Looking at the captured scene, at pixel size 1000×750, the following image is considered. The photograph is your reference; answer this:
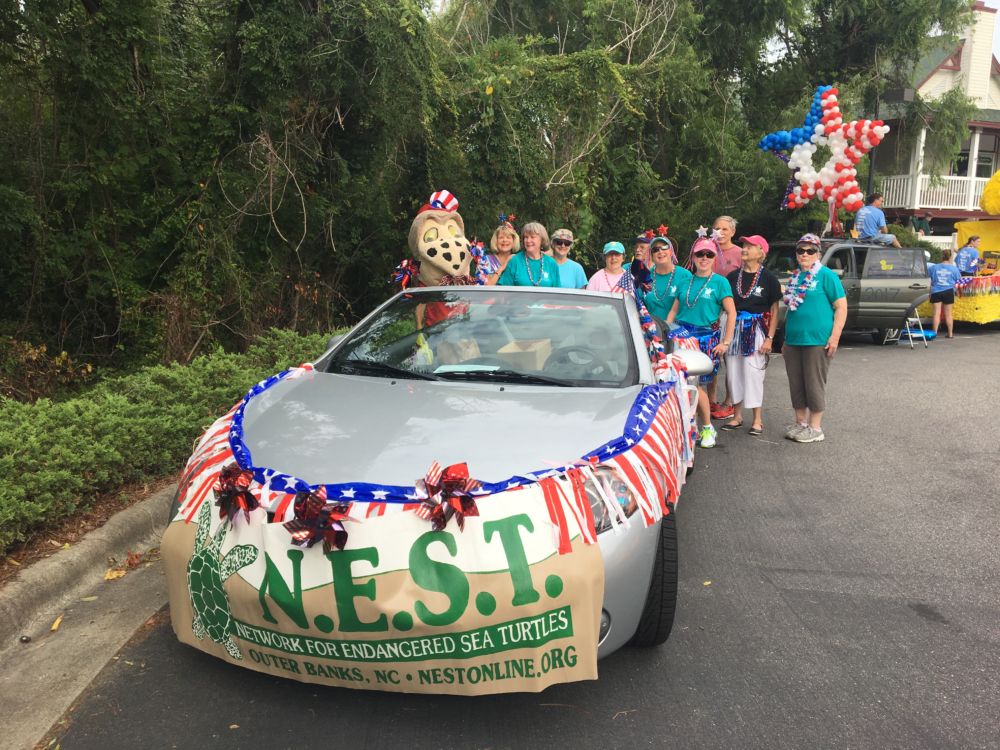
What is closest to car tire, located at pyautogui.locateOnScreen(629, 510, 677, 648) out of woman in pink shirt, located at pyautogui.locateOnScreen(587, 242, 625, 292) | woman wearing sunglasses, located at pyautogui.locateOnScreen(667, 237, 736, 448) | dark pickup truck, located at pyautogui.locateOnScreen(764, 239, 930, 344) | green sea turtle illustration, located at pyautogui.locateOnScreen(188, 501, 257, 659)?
green sea turtle illustration, located at pyautogui.locateOnScreen(188, 501, 257, 659)

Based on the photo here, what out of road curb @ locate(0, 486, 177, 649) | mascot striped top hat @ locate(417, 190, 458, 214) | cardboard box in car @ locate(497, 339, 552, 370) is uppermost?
mascot striped top hat @ locate(417, 190, 458, 214)

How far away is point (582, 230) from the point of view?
12.5 m

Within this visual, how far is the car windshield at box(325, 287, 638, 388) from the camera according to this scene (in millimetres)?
4098

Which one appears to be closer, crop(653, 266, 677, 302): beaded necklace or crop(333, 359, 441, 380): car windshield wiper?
crop(333, 359, 441, 380): car windshield wiper

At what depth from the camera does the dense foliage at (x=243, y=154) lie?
317 inches

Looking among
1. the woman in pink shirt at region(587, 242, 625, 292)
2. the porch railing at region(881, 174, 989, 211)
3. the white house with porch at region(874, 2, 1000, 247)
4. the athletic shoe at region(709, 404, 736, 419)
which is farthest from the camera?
the porch railing at region(881, 174, 989, 211)

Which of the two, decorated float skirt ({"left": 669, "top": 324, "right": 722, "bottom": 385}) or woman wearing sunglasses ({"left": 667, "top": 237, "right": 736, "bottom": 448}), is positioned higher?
woman wearing sunglasses ({"left": 667, "top": 237, "right": 736, "bottom": 448})

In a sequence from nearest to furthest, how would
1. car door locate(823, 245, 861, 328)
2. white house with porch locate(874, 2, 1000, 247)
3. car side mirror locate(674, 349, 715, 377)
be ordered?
car side mirror locate(674, 349, 715, 377) < car door locate(823, 245, 861, 328) < white house with porch locate(874, 2, 1000, 247)

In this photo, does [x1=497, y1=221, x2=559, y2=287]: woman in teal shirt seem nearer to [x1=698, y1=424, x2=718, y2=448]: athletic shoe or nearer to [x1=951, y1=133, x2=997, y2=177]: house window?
[x1=698, y1=424, x2=718, y2=448]: athletic shoe

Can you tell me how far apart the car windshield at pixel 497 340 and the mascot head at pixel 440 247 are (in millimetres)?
2362

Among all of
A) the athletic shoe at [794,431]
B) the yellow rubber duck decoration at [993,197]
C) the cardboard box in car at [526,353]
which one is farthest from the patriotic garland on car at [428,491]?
the yellow rubber duck decoration at [993,197]

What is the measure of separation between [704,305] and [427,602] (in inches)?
180

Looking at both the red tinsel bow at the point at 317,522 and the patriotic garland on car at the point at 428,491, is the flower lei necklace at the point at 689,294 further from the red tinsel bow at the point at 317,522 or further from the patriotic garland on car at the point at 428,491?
the red tinsel bow at the point at 317,522

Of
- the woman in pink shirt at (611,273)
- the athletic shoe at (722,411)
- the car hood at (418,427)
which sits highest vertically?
the woman in pink shirt at (611,273)
